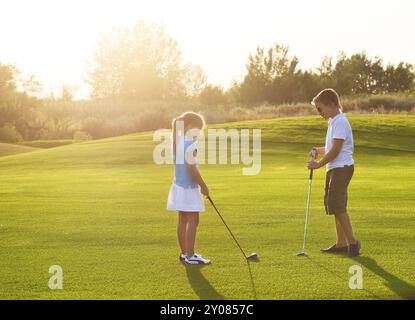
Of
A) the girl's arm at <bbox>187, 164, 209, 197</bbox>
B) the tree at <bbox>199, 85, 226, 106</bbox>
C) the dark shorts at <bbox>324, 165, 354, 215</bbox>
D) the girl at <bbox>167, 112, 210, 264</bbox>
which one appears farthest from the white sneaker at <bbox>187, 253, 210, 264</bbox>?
the tree at <bbox>199, 85, 226, 106</bbox>

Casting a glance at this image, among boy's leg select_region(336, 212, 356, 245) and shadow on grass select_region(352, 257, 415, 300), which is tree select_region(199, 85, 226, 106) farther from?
shadow on grass select_region(352, 257, 415, 300)

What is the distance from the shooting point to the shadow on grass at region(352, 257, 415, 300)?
6.82 metres

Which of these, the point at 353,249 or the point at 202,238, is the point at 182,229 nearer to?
the point at 202,238

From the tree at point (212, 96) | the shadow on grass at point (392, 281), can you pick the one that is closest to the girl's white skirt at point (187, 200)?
the shadow on grass at point (392, 281)

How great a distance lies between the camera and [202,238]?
10.3 metres

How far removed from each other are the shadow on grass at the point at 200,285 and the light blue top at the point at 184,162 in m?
1.04

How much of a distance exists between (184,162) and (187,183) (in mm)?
276

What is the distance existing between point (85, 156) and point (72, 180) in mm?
10720

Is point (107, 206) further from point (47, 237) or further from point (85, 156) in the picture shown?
point (85, 156)

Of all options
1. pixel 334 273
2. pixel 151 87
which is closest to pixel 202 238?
pixel 334 273

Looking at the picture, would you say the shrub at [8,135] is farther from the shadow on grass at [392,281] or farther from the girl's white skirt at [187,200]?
the shadow on grass at [392,281]

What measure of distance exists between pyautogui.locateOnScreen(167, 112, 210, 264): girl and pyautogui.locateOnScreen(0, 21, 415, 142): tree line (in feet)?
152
